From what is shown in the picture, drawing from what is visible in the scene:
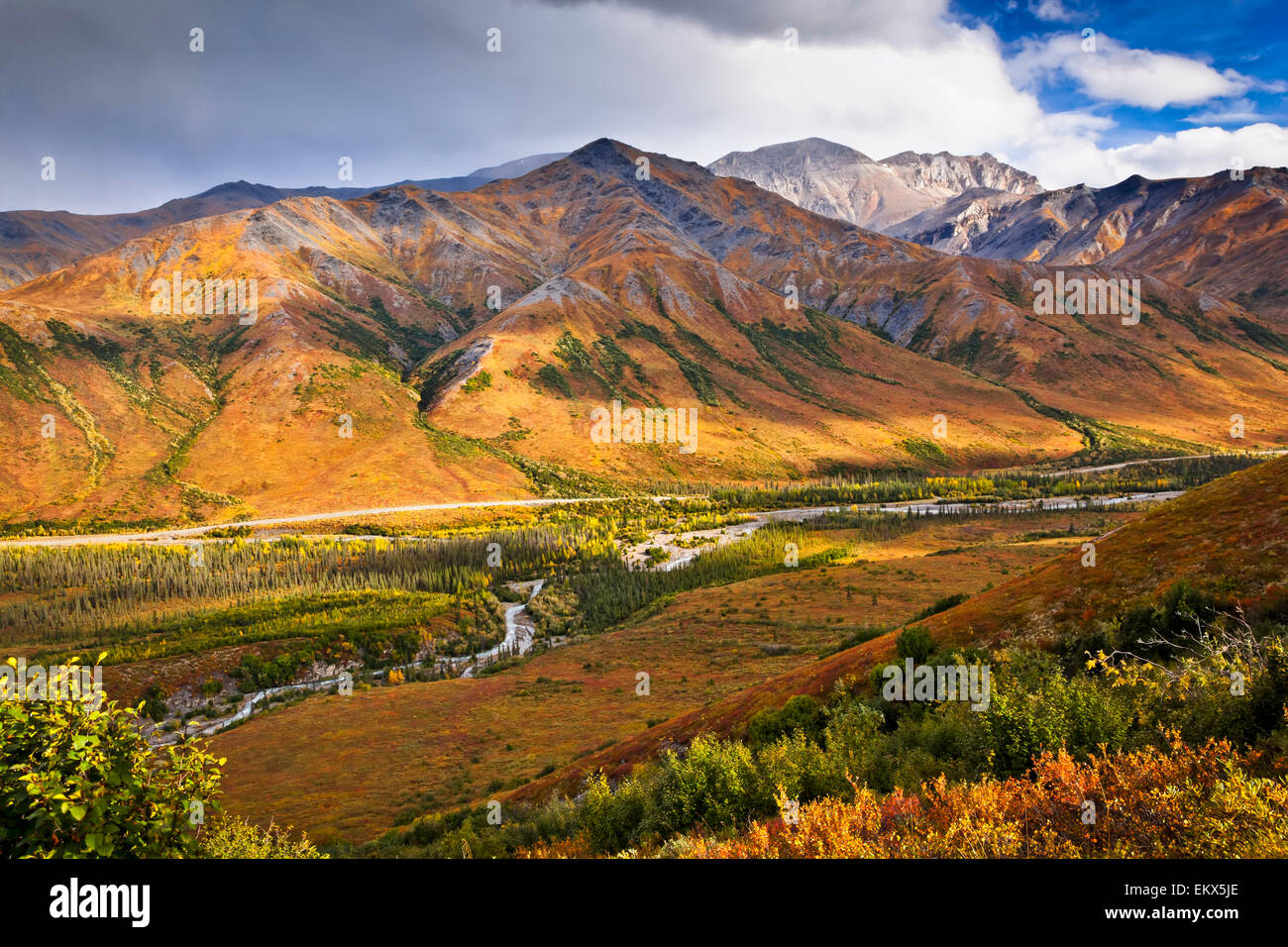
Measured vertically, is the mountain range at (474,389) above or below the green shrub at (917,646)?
above

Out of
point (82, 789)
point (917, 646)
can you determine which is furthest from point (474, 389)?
point (82, 789)

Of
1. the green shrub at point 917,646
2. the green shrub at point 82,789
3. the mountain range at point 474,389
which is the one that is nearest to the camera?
the green shrub at point 82,789

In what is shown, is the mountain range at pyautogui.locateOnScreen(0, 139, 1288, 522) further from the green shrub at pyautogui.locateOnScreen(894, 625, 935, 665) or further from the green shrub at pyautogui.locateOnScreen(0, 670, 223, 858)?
the green shrub at pyautogui.locateOnScreen(0, 670, 223, 858)

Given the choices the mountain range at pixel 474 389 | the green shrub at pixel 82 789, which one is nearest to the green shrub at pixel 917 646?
the green shrub at pixel 82 789

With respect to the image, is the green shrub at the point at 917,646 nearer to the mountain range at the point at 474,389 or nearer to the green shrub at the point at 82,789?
the green shrub at the point at 82,789

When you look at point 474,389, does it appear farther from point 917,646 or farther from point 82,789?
point 82,789

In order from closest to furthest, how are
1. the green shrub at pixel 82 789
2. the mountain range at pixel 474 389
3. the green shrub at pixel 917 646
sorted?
the green shrub at pixel 82 789 < the green shrub at pixel 917 646 < the mountain range at pixel 474 389

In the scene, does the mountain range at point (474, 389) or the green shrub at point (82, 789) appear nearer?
the green shrub at point (82, 789)

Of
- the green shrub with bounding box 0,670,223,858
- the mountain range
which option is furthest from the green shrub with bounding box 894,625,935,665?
the mountain range

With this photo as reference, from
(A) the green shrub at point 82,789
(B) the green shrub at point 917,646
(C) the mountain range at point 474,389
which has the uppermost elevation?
(C) the mountain range at point 474,389
